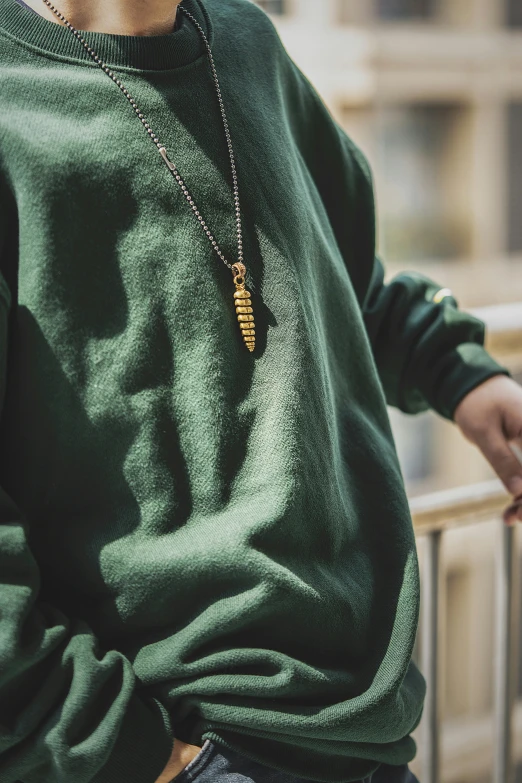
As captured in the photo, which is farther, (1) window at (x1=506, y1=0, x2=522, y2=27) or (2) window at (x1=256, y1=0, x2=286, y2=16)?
(1) window at (x1=506, y1=0, x2=522, y2=27)

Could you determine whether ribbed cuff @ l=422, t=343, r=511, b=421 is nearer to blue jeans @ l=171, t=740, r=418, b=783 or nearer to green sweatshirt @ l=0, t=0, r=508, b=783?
green sweatshirt @ l=0, t=0, r=508, b=783

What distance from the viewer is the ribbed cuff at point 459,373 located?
89 cm

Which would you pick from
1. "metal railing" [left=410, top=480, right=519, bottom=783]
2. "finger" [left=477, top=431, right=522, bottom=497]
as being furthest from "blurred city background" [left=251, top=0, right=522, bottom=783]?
"finger" [left=477, top=431, right=522, bottom=497]

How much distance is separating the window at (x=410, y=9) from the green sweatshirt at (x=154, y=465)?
18.0 meters

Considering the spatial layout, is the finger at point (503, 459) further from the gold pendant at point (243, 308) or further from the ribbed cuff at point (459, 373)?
the gold pendant at point (243, 308)

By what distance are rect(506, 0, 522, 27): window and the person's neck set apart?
64.0ft

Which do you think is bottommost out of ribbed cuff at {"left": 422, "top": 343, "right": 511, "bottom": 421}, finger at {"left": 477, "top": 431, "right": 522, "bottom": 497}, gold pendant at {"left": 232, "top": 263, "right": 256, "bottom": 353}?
finger at {"left": 477, "top": 431, "right": 522, "bottom": 497}

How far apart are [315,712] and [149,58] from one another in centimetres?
48

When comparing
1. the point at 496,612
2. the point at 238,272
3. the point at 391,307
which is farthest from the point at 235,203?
the point at 496,612

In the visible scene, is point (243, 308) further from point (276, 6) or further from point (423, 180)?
point (423, 180)

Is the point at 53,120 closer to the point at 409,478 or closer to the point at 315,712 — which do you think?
the point at 315,712

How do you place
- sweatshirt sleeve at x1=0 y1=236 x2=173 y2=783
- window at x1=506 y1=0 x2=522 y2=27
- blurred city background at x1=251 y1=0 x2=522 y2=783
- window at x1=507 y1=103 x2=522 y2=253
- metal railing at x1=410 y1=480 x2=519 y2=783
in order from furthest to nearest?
window at x1=506 y1=0 x2=522 y2=27, window at x1=507 y1=103 x2=522 y2=253, blurred city background at x1=251 y1=0 x2=522 y2=783, metal railing at x1=410 y1=480 x2=519 y2=783, sweatshirt sleeve at x1=0 y1=236 x2=173 y2=783

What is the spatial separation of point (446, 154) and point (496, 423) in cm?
1788

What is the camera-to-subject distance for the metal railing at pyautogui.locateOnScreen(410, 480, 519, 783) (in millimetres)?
1130
